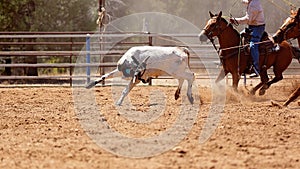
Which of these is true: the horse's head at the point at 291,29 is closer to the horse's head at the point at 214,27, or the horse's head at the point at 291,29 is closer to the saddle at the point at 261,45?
the saddle at the point at 261,45

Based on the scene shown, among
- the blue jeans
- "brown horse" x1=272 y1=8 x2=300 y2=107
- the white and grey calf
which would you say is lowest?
the white and grey calf

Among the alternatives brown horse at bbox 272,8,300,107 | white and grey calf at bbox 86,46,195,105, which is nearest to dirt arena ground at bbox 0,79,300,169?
white and grey calf at bbox 86,46,195,105

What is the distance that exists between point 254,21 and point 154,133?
5101 millimetres

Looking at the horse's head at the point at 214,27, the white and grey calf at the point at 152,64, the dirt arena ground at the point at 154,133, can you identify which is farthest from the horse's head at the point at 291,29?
the white and grey calf at the point at 152,64

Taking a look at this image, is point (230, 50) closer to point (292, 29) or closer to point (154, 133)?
point (292, 29)

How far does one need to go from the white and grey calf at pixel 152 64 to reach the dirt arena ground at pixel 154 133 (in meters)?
0.45

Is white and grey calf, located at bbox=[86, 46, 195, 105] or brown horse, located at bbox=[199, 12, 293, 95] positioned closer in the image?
white and grey calf, located at bbox=[86, 46, 195, 105]

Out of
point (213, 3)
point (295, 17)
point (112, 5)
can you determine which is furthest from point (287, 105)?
point (112, 5)

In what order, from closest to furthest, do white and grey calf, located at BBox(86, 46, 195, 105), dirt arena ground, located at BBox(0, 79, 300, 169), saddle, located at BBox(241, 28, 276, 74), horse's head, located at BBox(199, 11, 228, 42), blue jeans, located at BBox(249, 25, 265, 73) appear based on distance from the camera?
dirt arena ground, located at BBox(0, 79, 300, 169)
white and grey calf, located at BBox(86, 46, 195, 105)
horse's head, located at BBox(199, 11, 228, 42)
blue jeans, located at BBox(249, 25, 265, 73)
saddle, located at BBox(241, 28, 276, 74)

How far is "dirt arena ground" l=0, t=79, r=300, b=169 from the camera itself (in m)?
5.06

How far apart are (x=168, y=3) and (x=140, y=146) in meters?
28.2

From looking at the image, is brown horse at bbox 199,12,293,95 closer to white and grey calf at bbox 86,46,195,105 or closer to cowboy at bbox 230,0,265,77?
cowboy at bbox 230,0,265,77

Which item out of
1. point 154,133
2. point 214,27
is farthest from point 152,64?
point 154,133

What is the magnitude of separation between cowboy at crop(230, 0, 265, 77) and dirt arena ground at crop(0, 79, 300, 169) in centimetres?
134
